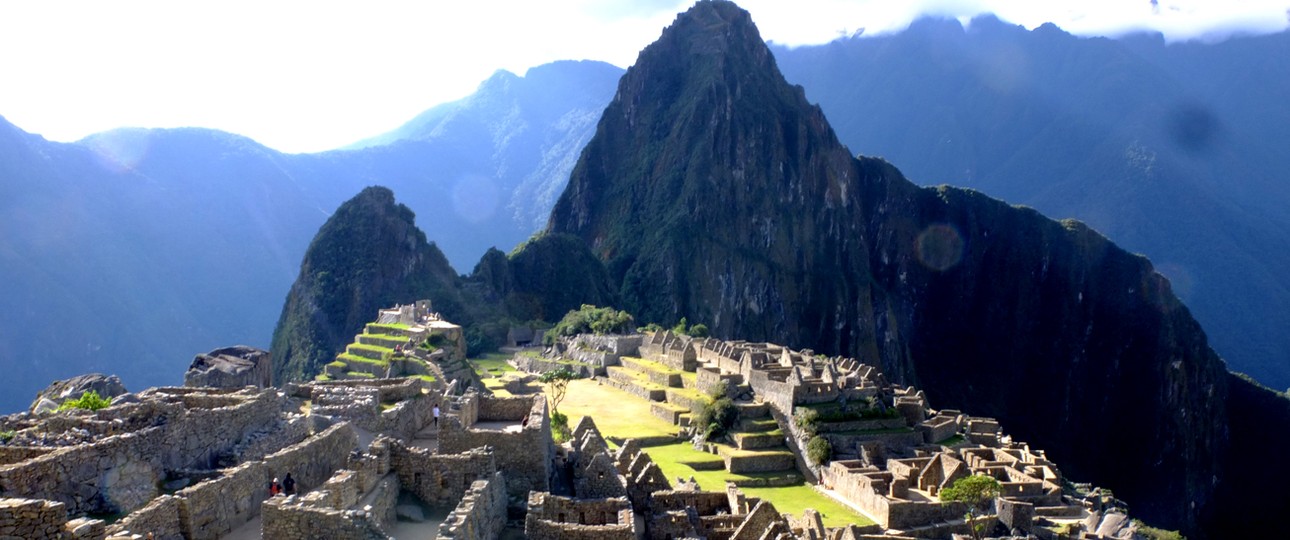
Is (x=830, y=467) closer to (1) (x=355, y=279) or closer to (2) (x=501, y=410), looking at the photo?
(2) (x=501, y=410)

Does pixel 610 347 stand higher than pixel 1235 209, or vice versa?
pixel 1235 209

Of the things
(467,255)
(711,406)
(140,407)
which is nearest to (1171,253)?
(467,255)

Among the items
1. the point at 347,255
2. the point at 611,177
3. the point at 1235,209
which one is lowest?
the point at 347,255

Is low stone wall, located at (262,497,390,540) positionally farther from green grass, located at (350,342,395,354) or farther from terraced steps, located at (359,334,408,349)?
terraced steps, located at (359,334,408,349)

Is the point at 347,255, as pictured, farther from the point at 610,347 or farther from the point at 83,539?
the point at 83,539

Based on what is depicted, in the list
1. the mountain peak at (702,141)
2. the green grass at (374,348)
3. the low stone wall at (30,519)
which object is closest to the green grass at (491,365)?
the green grass at (374,348)

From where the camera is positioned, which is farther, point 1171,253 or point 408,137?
point 1171,253

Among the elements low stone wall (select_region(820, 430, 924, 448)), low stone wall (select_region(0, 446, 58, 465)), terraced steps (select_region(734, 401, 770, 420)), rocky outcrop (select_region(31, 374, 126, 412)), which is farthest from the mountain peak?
low stone wall (select_region(0, 446, 58, 465))

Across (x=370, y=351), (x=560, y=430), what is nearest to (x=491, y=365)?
(x=370, y=351)
